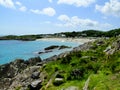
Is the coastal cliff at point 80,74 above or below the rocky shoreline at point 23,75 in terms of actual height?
above

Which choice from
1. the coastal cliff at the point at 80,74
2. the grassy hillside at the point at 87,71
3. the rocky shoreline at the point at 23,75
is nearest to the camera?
the grassy hillside at the point at 87,71

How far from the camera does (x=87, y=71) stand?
20.1 m

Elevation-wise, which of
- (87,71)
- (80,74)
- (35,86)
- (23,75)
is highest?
(87,71)

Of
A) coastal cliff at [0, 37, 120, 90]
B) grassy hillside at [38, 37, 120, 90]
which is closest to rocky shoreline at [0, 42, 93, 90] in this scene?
coastal cliff at [0, 37, 120, 90]

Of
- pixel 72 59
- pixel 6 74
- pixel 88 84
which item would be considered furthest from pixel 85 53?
pixel 6 74

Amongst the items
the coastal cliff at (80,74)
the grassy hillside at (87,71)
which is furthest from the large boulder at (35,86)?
the grassy hillside at (87,71)

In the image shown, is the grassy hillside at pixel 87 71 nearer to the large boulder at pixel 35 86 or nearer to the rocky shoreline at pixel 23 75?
the large boulder at pixel 35 86

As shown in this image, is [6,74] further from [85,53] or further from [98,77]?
[98,77]

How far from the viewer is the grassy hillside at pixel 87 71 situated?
15906mm

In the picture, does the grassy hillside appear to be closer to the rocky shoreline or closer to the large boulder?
the large boulder

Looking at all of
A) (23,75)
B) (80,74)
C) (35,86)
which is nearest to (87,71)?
(80,74)

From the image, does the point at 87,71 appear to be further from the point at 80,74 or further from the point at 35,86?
the point at 35,86

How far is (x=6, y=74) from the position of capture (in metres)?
39.0

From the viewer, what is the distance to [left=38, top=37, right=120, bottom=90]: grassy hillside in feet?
52.2
